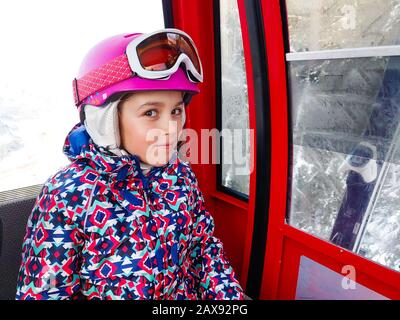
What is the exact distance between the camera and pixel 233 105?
2004mm

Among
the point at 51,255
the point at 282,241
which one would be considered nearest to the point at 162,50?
the point at 51,255

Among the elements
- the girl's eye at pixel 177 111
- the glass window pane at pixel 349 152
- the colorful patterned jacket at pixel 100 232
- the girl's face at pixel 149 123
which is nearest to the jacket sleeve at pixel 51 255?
the colorful patterned jacket at pixel 100 232

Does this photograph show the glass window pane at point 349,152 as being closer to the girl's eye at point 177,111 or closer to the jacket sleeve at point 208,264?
the jacket sleeve at point 208,264

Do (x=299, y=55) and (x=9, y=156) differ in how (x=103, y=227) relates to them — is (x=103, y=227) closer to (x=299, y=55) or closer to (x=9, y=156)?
(x=9, y=156)

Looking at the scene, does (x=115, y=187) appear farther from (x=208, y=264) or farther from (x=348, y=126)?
(x=348, y=126)

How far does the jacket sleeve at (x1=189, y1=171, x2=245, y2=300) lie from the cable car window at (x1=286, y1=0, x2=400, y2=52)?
0.82 m

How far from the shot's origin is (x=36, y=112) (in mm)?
1552

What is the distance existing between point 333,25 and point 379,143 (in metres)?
0.51

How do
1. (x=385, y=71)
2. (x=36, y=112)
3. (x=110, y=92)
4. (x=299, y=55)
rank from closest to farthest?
1. (x=110, y=92)
2. (x=385, y=71)
3. (x=299, y=55)
4. (x=36, y=112)

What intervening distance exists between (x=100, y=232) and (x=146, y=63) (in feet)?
2.00

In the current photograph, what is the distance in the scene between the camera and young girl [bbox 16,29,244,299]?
1.10 metres

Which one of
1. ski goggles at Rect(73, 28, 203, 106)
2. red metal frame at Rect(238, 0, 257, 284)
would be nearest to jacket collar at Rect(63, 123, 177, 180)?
ski goggles at Rect(73, 28, 203, 106)

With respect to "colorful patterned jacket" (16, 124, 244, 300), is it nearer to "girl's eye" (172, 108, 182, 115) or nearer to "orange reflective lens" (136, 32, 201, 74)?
"girl's eye" (172, 108, 182, 115)
